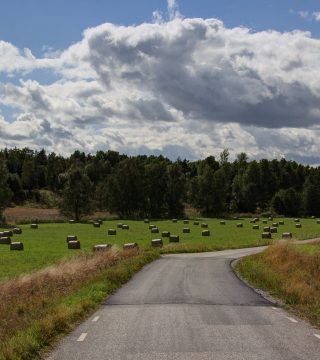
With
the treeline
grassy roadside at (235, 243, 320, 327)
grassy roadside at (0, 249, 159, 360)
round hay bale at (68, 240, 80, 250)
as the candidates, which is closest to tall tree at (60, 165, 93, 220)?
the treeline

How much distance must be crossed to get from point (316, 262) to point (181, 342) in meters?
19.4

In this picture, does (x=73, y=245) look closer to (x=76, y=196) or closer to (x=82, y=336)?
A: (x=82, y=336)

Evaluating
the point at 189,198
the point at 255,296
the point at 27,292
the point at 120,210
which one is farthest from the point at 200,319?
the point at 189,198

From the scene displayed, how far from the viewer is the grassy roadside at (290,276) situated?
19.7 m

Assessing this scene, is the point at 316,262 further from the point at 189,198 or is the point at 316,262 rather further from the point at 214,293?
the point at 189,198

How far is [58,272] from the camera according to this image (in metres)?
25.3

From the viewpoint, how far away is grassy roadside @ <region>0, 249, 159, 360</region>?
1259cm

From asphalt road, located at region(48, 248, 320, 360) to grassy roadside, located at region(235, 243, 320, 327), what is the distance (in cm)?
92

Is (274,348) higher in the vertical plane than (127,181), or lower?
lower

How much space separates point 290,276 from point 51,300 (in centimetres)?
1244

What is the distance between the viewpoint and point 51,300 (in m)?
19.0

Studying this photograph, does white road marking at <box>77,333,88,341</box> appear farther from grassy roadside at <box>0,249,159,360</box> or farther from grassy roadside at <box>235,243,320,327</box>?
grassy roadside at <box>235,243,320,327</box>

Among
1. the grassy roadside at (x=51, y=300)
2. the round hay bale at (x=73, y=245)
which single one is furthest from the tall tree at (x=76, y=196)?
the grassy roadside at (x=51, y=300)

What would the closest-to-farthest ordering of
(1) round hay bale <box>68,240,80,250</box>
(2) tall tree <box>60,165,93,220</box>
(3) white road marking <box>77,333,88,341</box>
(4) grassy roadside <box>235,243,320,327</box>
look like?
1. (3) white road marking <box>77,333,88,341</box>
2. (4) grassy roadside <box>235,243,320,327</box>
3. (1) round hay bale <box>68,240,80,250</box>
4. (2) tall tree <box>60,165,93,220</box>
